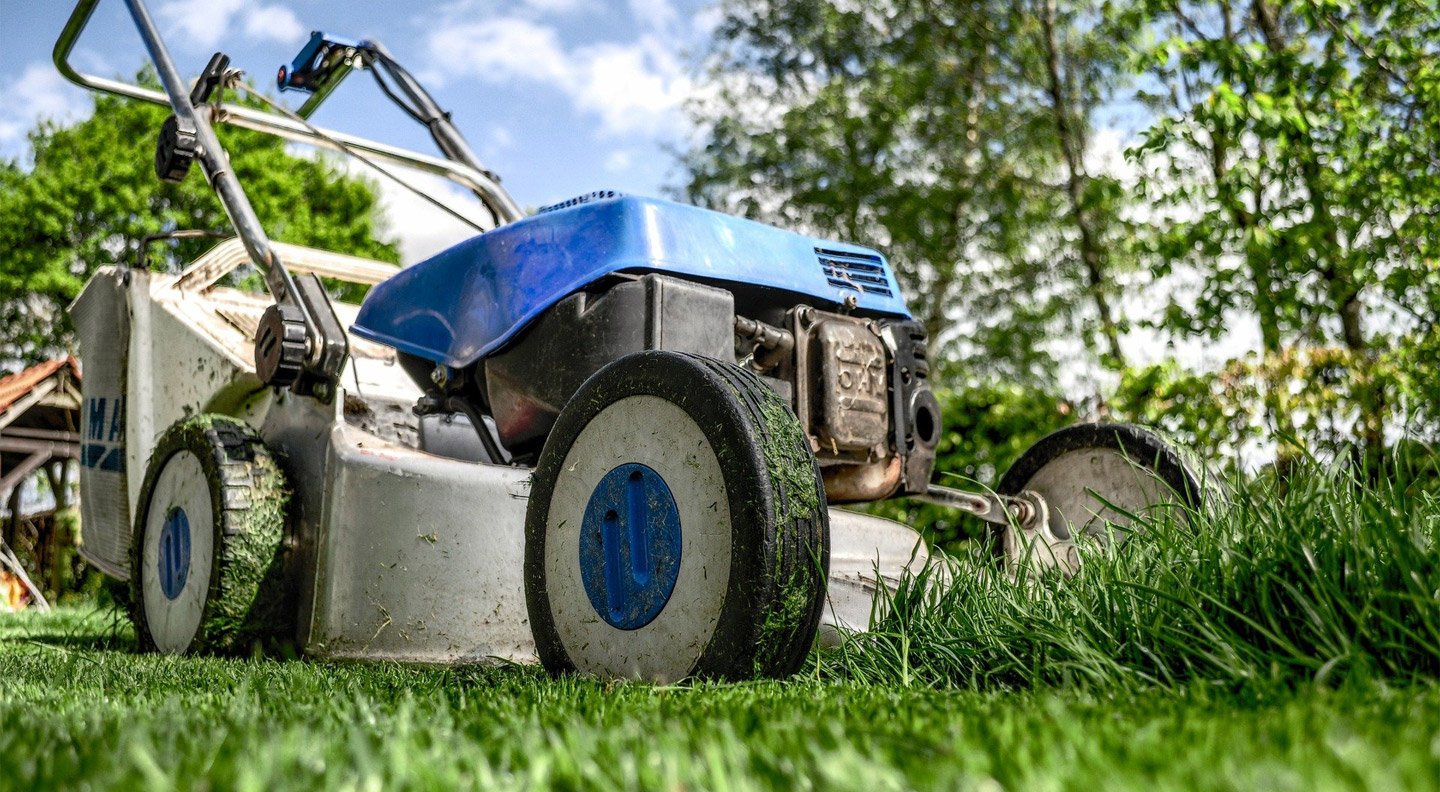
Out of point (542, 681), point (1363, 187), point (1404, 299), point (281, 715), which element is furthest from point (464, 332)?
point (1404, 299)

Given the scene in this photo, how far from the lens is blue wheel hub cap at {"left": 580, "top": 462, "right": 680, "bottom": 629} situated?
1.96 metres

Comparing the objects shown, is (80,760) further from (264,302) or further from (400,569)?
(264,302)

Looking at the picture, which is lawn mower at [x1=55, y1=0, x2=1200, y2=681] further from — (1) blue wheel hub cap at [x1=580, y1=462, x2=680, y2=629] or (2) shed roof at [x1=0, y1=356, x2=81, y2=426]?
(2) shed roof at [x1=0, y1=356, x2=81, y2=426]

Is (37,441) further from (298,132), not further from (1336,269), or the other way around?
(1336,269)

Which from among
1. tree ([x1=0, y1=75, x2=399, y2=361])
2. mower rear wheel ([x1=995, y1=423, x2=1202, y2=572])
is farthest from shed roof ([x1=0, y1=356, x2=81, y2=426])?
mower rear wheel ([x1=995, y1=423, x2=1202, y2=572])

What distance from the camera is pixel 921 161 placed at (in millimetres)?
18016

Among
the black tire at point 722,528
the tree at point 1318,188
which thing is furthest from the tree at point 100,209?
the black tire at point 722,528

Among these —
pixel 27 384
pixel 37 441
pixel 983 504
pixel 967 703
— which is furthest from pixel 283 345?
pixel 37 441

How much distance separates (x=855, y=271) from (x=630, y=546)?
1.28m

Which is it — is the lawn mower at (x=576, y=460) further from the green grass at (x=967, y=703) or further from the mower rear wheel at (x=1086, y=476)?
the green grass at (x=967, y=703)

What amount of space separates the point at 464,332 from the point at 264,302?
197 cm

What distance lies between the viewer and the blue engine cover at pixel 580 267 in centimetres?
262

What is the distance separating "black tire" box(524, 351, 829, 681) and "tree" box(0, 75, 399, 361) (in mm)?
18975

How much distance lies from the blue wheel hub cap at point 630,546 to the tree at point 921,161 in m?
14.0
